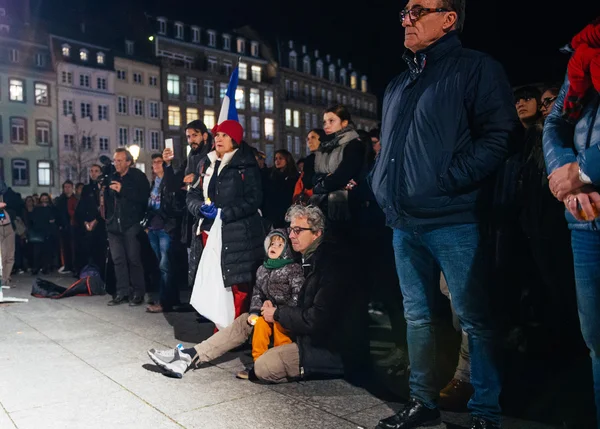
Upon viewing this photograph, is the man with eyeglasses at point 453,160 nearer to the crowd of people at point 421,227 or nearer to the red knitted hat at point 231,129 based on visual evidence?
the crowd of people at point 421,227

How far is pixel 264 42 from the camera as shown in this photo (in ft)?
214

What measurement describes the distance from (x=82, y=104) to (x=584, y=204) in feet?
166

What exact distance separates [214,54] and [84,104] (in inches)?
636

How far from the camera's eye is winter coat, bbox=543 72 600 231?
239cm

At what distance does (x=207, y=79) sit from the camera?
58.4 meters

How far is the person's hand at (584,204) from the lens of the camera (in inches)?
93.9

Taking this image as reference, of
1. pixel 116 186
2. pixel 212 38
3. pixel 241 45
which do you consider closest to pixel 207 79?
pixel 212 38

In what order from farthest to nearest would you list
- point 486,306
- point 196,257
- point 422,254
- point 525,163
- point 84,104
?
point 84,104
point 196,257
point 525,163
point 422,254
point 486,306

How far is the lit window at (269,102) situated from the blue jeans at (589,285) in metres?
62.8

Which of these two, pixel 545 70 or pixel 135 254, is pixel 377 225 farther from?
pixel 135 254

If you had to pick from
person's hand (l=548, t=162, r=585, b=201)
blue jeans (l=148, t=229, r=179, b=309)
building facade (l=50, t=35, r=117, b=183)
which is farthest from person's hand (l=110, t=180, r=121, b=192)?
building facade (l=50, t=35, r=117, b=183)

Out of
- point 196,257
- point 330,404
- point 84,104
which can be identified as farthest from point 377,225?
point 84,104

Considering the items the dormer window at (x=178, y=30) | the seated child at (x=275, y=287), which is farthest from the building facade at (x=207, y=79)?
the seated child at (x=275, y=287)

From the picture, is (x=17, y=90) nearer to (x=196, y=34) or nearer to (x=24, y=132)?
(x=24, y=132)
